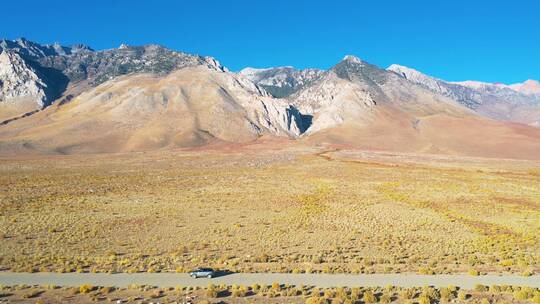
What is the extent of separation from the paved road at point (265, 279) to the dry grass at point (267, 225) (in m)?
1.20

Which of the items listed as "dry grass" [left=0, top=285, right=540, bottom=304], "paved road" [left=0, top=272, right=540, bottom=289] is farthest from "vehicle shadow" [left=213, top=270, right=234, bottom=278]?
"dry grass" [left=0, top=285, right=540, bottom=304]

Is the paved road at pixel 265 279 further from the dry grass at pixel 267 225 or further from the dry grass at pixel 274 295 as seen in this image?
the dry grass at pixel 267 225

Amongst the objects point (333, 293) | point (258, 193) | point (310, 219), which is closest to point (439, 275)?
point (333, 293)

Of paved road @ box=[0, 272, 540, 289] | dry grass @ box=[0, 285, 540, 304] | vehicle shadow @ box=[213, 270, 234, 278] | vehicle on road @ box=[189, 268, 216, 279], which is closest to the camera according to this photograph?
dry grass @ box=[0, 285, 540, 304]

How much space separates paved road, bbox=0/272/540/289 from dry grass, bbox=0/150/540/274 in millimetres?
1201

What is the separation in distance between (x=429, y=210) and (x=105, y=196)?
42.5 m

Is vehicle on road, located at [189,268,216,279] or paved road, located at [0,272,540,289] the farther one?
vehicle on road, located at [189,268,216,279]

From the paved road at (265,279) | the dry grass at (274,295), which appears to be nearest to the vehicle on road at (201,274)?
the paved road at (265,279)

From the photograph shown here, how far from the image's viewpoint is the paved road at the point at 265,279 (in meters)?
23.2

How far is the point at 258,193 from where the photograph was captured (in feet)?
200

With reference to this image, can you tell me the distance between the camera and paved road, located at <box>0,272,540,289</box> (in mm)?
23172

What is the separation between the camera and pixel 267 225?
4059 cm

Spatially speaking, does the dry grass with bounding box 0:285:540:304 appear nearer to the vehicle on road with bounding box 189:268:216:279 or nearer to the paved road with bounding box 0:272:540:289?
the paved road with bounding box 0:272:540:289

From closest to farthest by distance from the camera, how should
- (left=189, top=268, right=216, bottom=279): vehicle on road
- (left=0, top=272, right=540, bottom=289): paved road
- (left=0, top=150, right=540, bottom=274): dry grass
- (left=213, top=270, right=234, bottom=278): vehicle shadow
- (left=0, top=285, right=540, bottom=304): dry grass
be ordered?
(left=0, top=285, right=540, bottom=304): dry grass
(left=0, top=272, right=540, bottom=289): paved road
(left=189, top=268, right=216, bottom=279): vehicle on road
(left=213, top=270, right=234, bottom=278): vehicle shadow
(left=0, top=150, right=540, bottom=274): dry grass
